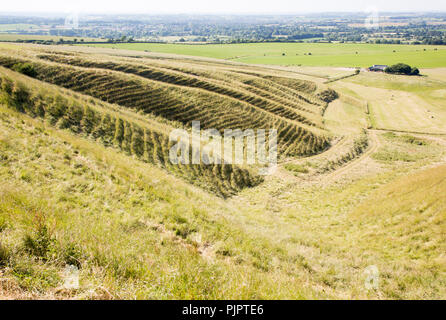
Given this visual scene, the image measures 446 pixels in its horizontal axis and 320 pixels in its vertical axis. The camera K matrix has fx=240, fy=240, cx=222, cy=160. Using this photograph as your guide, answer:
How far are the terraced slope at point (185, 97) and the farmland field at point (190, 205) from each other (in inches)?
12.1

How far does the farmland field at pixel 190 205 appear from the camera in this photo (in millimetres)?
4676

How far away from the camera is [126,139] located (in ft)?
71.8

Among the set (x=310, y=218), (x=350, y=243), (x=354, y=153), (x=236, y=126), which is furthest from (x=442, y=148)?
(x=350, y=243)

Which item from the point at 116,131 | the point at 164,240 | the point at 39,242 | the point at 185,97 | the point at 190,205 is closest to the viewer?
the point at 39,242

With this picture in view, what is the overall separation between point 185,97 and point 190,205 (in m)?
30.2

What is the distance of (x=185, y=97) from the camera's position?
38.2 meters

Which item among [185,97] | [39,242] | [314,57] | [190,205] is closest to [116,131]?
[190,205]

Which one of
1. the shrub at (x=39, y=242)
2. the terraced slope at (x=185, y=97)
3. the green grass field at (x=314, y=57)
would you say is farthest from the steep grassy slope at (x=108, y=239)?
the green grass field at (x=314, y=57)

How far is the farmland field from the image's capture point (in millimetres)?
4676

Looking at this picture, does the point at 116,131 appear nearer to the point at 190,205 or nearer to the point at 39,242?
the point at 190,205

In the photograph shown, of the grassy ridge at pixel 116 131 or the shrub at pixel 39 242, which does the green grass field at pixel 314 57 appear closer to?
the grassy ridge at pixel 116 131
